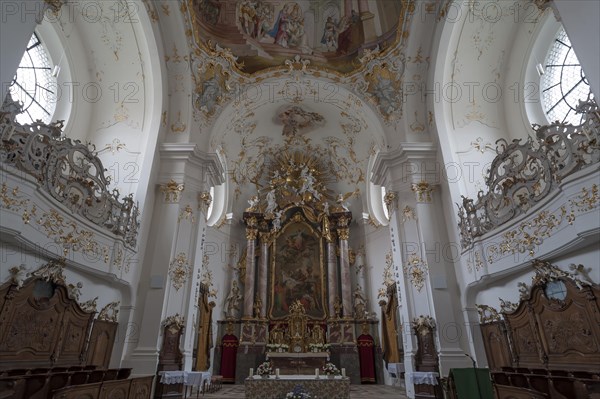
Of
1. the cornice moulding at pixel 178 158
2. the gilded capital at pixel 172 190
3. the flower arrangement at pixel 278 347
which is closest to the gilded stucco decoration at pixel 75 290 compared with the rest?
the gilded capital at pixel 172 190

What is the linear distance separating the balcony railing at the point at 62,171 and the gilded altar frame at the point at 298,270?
684 cm

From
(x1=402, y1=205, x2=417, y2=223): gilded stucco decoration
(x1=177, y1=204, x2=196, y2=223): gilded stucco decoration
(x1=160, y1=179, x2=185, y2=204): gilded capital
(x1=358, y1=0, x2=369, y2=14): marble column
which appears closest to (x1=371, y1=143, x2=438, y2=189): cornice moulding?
(x1=402, y1=205, x2=417, y2=223): gilded stucco decoration

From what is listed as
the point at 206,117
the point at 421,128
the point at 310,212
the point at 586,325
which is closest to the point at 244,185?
the point at 310,212

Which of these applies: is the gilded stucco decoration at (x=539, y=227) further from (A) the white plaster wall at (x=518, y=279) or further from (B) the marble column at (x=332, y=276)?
(B) the marble column at (x=332, y=276)

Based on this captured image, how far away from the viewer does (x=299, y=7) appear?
1071cm

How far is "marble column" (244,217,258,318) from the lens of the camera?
1330cm

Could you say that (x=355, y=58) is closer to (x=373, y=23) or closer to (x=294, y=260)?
Answer: (x=373, y=23)

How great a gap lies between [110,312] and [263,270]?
6756 millimetres

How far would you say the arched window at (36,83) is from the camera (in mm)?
7918

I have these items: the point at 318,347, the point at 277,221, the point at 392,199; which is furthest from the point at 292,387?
the point at 277,221

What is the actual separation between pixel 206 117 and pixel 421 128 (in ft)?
19.2

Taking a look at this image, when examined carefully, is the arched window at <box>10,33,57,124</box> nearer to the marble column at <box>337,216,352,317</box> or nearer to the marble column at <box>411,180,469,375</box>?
the marble column at <box>411,180,469,375</box>

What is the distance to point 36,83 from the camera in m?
8.24

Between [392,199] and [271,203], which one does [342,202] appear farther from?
[392,199]
